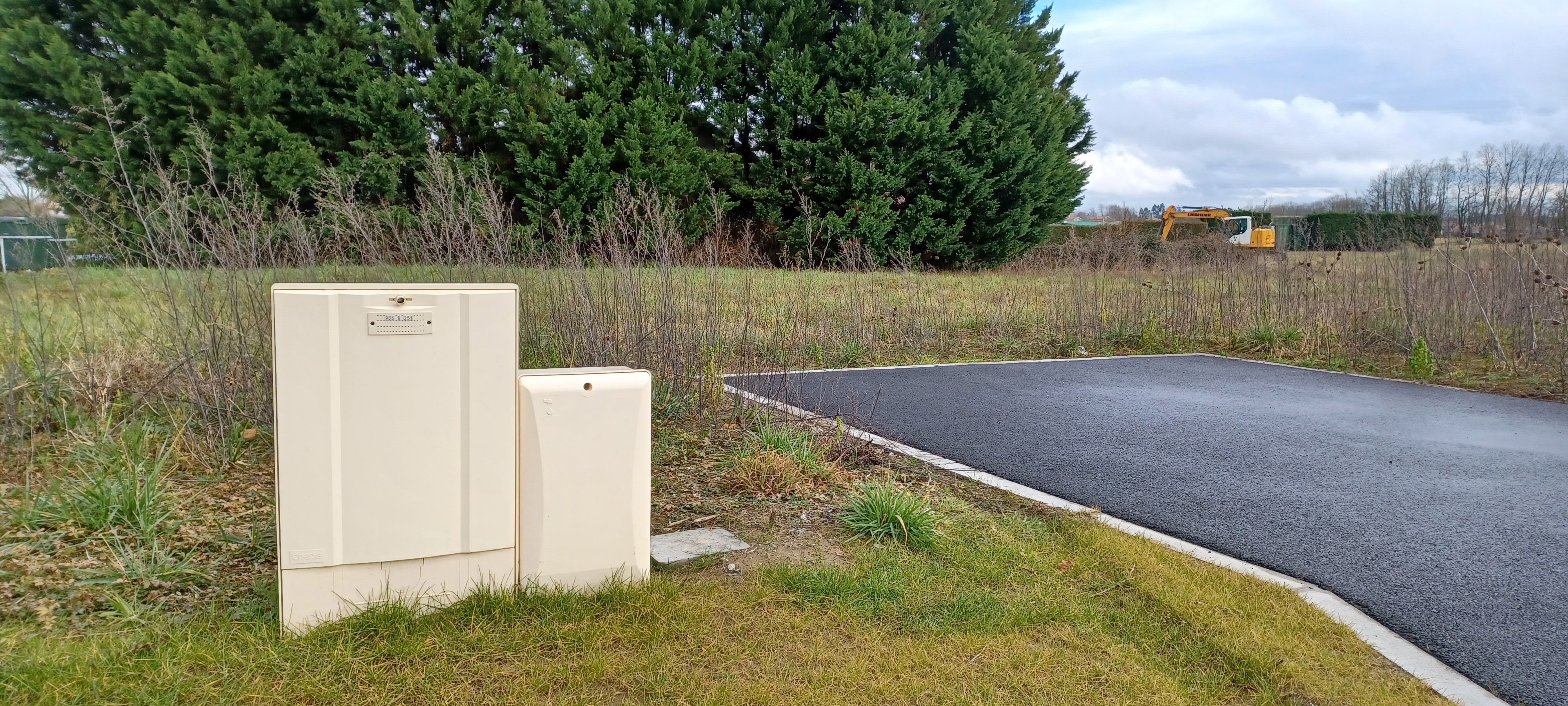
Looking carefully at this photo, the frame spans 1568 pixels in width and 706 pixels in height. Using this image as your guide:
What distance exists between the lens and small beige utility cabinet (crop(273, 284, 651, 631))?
2451 millimetres

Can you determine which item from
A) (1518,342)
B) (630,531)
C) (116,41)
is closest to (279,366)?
(630,531)

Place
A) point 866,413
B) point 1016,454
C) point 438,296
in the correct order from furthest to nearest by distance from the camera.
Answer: point 866,413 → point 1016,454 → point 438,296

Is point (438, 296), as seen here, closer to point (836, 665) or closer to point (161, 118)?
point (836, 665)

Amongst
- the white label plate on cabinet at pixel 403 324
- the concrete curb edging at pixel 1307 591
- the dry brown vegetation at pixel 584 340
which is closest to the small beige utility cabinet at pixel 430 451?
the white label plate on cabinet at pixel 403 324

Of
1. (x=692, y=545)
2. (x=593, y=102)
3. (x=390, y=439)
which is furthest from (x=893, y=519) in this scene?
(x=593, y=102)

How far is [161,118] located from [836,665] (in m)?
16.7

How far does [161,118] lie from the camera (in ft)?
48.7

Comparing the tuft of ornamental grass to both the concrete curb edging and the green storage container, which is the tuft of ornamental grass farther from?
the green storage container

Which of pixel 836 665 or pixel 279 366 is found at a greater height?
pixel 279 366

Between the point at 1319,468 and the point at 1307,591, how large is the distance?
2304 millimetres

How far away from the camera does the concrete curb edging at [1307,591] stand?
2.65 m

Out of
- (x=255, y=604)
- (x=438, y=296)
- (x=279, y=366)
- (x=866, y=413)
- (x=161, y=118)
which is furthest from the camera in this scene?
(x=161, y=118)

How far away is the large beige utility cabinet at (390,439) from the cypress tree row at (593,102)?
10.3 m

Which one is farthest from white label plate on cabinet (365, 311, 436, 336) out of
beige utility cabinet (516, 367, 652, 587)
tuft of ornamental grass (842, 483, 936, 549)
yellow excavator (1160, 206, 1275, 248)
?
yellow excavator (1160, 206, 1275, 248)
